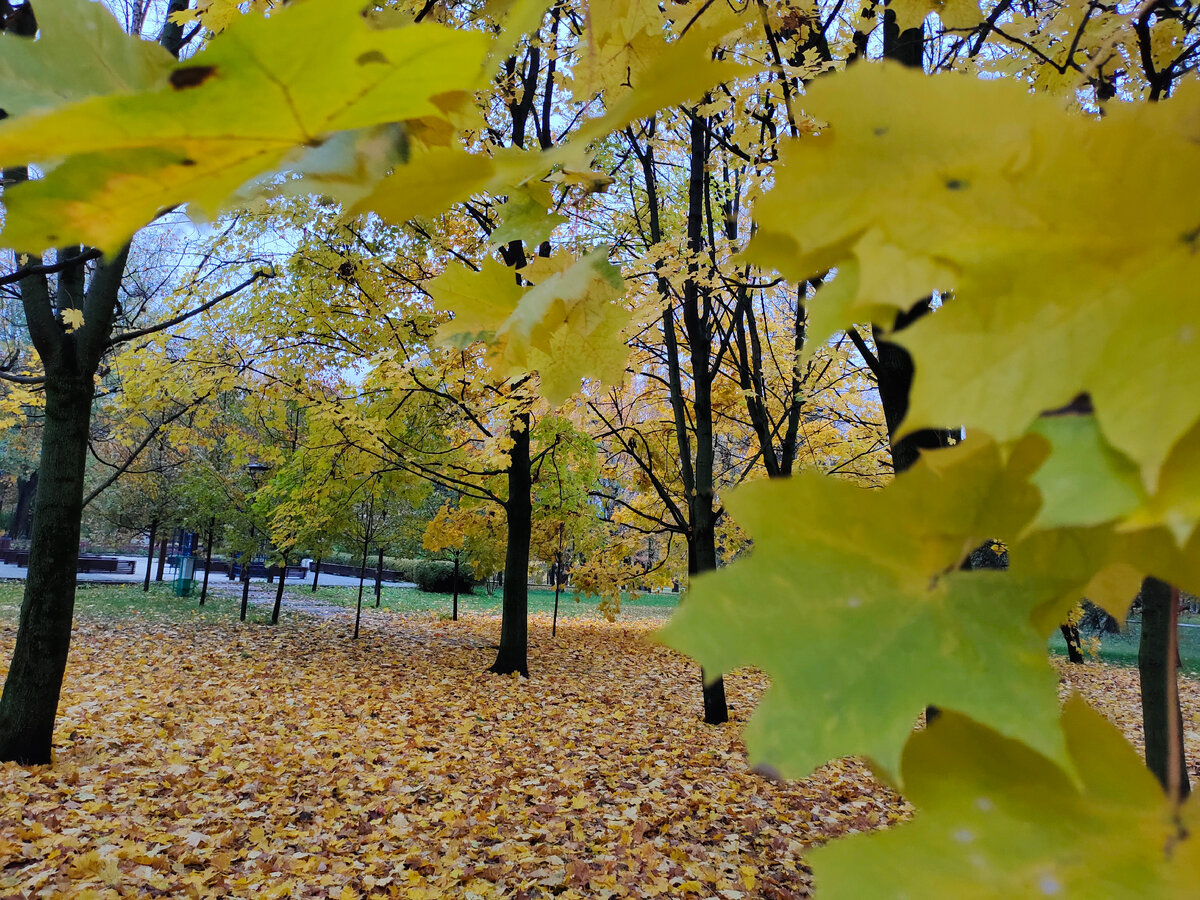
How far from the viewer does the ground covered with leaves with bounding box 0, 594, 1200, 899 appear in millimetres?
3855

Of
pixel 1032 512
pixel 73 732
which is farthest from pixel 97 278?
pixel 1032 512

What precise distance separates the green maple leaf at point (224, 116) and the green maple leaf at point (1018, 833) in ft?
1.42

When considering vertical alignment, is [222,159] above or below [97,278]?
below

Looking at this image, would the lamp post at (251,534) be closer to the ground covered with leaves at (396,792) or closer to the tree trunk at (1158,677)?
the ground covered with leaves at (396,792)

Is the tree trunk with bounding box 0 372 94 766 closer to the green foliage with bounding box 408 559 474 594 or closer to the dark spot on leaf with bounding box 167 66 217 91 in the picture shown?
the dark spot on leaf with bounding box 167 66 217 91

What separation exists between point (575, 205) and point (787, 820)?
5306 millimetres

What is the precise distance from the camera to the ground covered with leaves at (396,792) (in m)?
3.86

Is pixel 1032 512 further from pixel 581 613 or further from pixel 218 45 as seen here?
pixel 581 613

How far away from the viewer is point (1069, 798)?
0.30 meters

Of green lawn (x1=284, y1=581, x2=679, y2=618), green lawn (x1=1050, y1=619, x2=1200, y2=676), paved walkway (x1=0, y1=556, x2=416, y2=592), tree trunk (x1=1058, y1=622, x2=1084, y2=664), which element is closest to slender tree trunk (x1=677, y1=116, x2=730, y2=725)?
tree trunk (x1=1058, y1=622, x2=1084, y2=664)

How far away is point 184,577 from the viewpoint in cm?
1738

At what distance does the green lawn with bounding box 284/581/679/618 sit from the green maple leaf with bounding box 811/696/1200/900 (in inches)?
709

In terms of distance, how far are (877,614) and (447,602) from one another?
23.6 meters

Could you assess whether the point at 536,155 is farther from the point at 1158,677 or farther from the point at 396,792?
the point at 396,792
